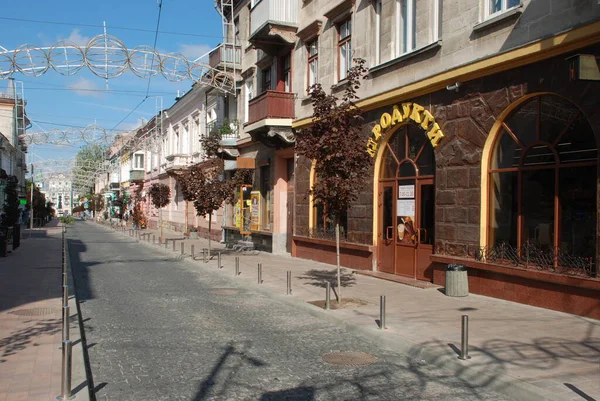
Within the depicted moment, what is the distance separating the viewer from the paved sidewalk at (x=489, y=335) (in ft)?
20.0

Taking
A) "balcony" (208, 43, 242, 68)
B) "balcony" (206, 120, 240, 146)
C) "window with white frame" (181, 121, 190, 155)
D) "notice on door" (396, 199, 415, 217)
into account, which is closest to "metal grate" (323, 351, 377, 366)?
"notice on door" (396, 199, 415, 217)

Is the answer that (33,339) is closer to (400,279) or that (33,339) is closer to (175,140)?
(400,279)

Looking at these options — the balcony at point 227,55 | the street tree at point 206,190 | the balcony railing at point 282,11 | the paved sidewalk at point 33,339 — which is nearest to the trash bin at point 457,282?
the paved sidewalk at point 33,339

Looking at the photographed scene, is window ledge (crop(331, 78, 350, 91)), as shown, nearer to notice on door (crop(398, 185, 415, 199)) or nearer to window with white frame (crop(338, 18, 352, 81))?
window with white frame (crop(338, 18, 352, 81))

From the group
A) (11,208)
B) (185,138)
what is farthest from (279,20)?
(185,138)

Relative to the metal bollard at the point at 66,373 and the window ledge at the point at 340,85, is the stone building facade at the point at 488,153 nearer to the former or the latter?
the window ledge at the point at 340,85

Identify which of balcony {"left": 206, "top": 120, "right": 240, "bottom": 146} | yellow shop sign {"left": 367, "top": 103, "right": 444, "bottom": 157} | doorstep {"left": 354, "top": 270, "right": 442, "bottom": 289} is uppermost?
balcony {"left": 206, "top": 120, "right": 240, "bottom": 146}

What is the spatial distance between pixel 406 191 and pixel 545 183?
451 centimetres

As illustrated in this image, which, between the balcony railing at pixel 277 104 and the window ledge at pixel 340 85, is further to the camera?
the balcony railing at pixel 277 104

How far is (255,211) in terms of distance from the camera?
24.2 metres

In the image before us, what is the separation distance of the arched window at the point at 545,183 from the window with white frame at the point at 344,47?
722cm

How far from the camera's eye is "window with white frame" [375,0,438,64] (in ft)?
43.8

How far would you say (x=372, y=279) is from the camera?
14641mm

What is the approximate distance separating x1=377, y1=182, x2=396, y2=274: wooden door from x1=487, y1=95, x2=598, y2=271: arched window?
3736mm
